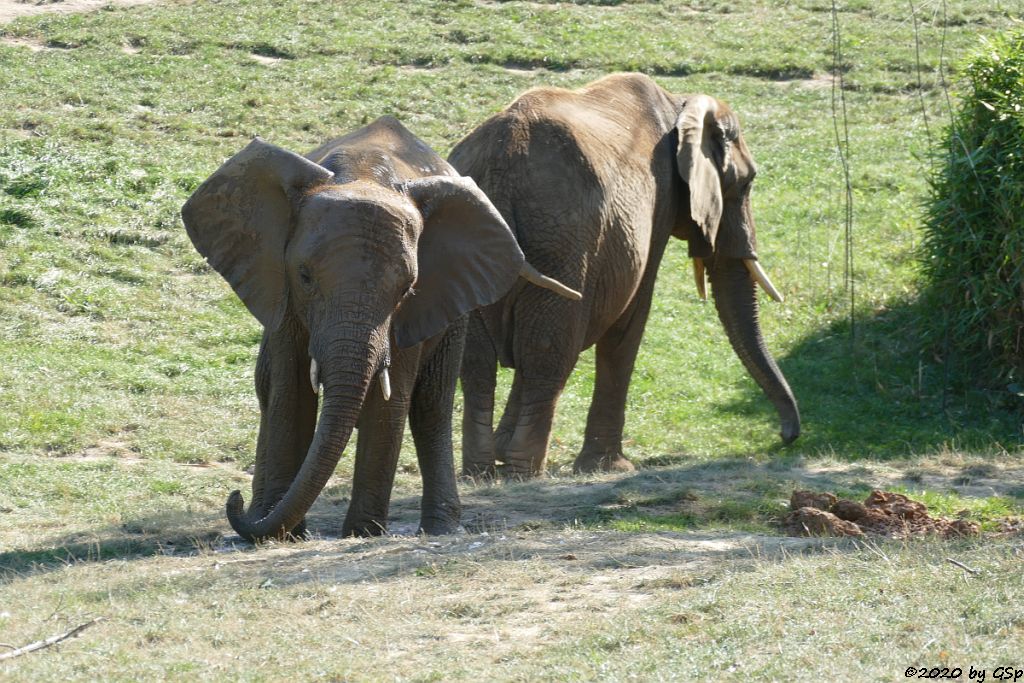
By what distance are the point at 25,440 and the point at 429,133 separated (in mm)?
10044

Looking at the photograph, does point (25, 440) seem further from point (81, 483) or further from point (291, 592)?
point (291, 592)

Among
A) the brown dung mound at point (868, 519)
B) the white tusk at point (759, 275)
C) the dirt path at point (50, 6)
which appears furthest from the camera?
the dirt path at point (50, 6)

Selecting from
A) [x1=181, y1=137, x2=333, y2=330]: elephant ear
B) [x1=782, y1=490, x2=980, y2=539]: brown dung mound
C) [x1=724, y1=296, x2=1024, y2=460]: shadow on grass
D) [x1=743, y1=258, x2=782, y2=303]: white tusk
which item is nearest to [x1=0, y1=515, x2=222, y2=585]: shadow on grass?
[x1=181, y1=137, x2=333, y2=330]: elephant ear

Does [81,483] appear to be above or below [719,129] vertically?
below

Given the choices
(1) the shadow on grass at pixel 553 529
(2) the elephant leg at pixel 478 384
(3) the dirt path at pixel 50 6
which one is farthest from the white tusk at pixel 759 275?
(3) the dirt path at pixel 50 6

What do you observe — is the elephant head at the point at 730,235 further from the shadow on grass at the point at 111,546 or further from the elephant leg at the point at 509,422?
the shadow on grass at the point at 111,546

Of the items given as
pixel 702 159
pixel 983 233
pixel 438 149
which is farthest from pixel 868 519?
pixel 438 149

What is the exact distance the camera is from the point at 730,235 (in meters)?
13.9

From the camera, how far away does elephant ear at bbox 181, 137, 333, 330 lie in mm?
8406

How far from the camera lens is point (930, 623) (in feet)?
20.9

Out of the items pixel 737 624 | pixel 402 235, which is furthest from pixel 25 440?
pixel 737 624

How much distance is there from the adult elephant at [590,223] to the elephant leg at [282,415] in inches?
99.1

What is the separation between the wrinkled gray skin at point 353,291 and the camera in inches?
319

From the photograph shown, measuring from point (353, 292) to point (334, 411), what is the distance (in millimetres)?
604
